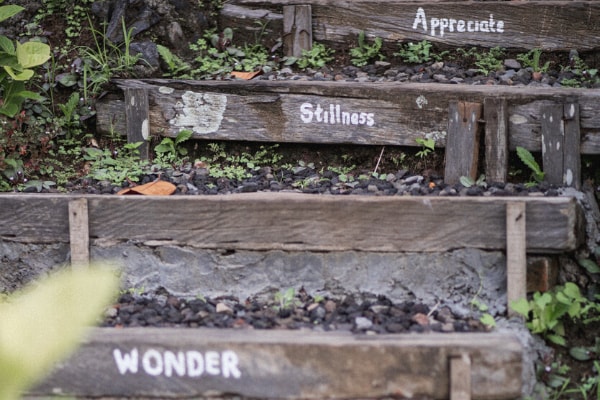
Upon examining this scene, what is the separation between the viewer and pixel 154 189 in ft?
11.4

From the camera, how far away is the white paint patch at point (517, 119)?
3.56 metres

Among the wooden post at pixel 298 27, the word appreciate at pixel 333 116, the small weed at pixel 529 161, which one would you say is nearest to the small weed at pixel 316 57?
the wooden post at pixel 298 27

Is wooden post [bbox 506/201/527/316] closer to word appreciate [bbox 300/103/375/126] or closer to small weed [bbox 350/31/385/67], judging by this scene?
word appreciate [bbox 300/103/375/126]

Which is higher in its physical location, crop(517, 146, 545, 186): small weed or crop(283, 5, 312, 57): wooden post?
crop(283, 5, 312, 57): wooden post

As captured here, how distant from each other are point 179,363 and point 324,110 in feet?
5.76

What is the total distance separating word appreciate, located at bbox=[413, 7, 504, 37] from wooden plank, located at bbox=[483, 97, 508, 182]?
1047 mm

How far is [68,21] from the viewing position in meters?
4.62

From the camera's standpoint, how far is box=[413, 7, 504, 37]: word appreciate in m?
4.39

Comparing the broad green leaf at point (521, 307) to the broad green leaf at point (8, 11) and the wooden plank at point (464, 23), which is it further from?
the broad green leaf at point (8, 11)

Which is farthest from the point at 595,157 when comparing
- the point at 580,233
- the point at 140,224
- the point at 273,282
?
the point at 140,224

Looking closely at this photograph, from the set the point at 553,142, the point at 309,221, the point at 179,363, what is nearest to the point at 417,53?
the point at 553,142

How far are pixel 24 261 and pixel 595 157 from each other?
265 centimetres

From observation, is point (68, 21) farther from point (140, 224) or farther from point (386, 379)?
point (386, 379)

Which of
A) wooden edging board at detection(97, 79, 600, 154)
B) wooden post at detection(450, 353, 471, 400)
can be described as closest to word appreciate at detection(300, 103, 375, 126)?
wooden edging board at detection(97, 79, 600, 154)
